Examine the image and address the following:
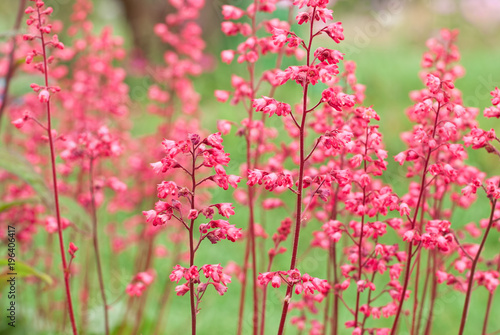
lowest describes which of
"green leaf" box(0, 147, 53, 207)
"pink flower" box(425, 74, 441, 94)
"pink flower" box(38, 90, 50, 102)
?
"green leaf" box(0, 147, 53, 207)

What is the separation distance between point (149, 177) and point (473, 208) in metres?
3.16

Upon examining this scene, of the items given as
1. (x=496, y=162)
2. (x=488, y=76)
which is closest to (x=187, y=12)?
(x=496, y=162)

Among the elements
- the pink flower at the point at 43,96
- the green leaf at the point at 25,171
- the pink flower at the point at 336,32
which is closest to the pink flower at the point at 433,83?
the pink flower at the point at 336,32

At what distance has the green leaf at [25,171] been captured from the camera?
2.40 m

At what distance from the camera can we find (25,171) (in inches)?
95.1

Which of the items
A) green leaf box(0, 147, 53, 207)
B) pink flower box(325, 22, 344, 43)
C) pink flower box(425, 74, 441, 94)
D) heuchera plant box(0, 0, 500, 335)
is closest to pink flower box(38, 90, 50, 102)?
heuchera plant box(0, 0, 500, 335)

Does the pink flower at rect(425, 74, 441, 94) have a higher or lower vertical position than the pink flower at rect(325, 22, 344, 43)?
lower

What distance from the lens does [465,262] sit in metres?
2.21

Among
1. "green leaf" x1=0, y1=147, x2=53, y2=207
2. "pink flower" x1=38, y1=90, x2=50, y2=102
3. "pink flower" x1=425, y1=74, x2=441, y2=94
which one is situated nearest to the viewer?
"pink flower" x1=425, y1=74, x2=441, y2=94

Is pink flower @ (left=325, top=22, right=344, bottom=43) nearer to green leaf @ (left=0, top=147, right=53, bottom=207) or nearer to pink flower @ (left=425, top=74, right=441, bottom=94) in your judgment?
pink flower @ (left=425, top=74, right=441, bottom=94)

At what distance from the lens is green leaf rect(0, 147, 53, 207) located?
7.88 ft

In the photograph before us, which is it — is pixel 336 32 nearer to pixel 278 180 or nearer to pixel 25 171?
pixel 278 180

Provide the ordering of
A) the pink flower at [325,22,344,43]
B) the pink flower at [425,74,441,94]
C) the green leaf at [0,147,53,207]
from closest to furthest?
the pink flower at [325,22,344,43] → the pink flower at [425,74,441,94] → the green leaf at [0,147,53,207]

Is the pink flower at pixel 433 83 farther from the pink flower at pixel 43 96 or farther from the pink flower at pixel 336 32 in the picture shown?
the pink flower at pixel 43 96
